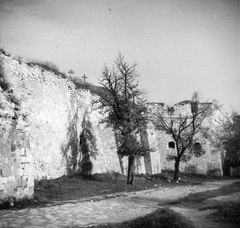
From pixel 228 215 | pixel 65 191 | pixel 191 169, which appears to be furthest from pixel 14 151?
pixel 191 169

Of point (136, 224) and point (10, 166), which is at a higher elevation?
point (10, 166)

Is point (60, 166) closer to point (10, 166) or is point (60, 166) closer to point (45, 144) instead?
point (45, 144)

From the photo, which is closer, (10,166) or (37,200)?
(10,166)

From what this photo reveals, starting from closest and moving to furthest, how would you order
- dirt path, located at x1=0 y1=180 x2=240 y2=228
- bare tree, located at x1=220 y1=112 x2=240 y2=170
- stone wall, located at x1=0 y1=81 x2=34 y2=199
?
1. dirt path, located at x1=0 y1=180 x2=240 y2=228
2. stone wall, located at x1=0 y1=81 x2=34 y2=199
3. bare tree, located at x1=220 y1=112 x2=240 y2=170

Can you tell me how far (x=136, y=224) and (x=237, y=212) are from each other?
270 centimetres

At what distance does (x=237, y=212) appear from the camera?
216 inches

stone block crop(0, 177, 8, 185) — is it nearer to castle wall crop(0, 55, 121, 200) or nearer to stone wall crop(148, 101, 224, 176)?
castle wall crop(0, 55, 121, 200)

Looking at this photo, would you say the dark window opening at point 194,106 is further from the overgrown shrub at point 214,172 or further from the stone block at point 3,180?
the stone block at point 3,180

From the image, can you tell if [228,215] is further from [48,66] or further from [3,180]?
[48,66]

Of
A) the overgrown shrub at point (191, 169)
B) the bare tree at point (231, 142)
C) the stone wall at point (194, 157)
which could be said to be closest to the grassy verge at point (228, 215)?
the stone wall at point (194, 157)

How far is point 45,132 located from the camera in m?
12.4

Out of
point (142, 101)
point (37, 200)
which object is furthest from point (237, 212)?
point (142, 101)

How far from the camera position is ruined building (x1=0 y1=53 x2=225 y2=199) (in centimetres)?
734

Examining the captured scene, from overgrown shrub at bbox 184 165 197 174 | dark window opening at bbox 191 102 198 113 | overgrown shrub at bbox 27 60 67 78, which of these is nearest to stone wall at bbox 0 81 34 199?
overgrown shrub at bbox 27 60 67 78
